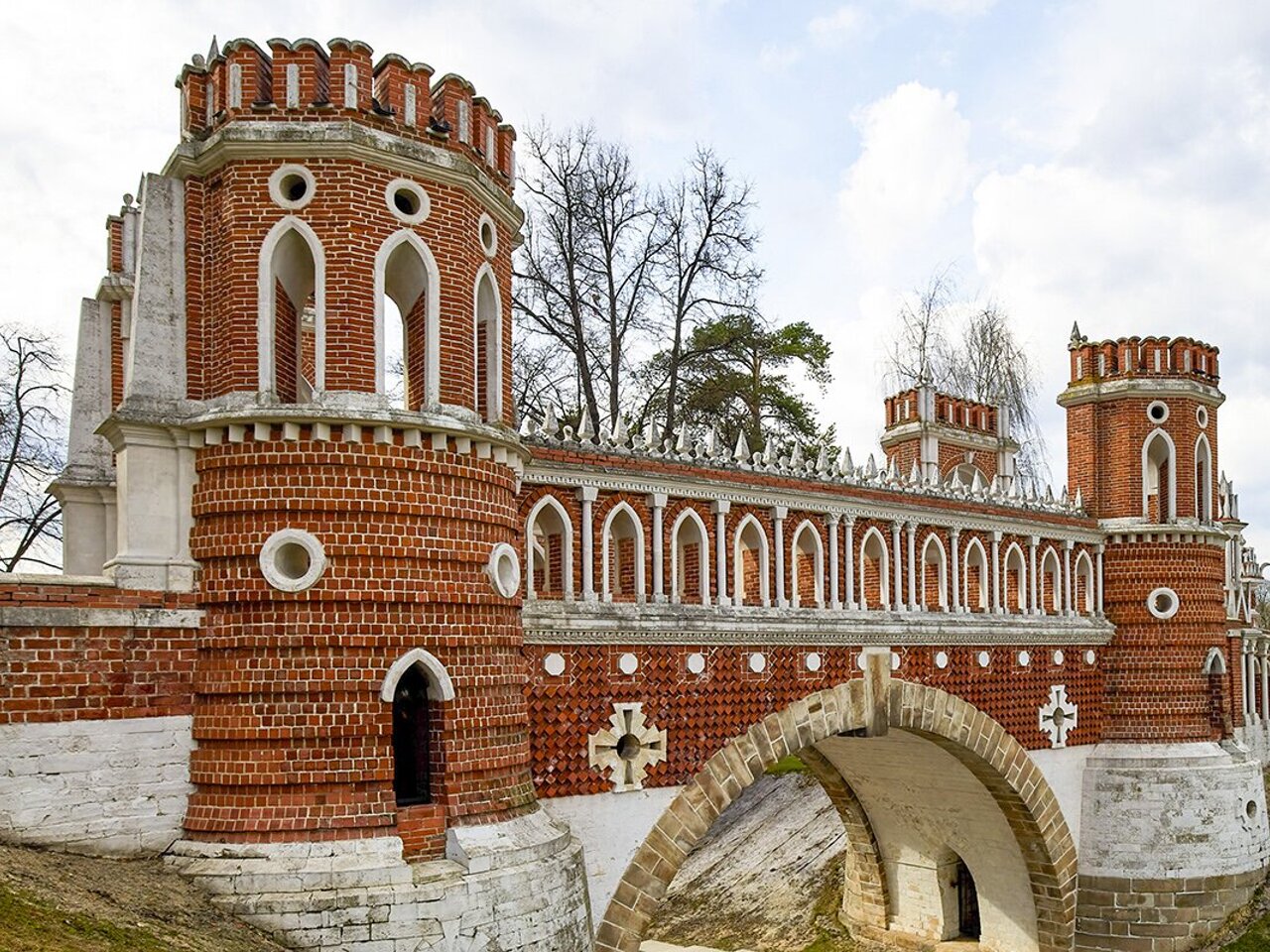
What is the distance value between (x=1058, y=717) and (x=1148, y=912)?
3.04m

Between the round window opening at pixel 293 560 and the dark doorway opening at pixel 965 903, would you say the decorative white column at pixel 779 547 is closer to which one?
the round window opening at pixel 293 560

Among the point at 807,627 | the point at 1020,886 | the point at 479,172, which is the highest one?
the point at 479,172

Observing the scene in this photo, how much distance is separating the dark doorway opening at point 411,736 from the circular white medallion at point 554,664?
2.03 m

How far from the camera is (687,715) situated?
1229cm

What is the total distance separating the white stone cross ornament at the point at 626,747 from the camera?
1144 centimetres

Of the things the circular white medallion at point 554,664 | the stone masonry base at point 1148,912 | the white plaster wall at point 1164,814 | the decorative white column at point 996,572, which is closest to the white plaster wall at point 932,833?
the stone masonry base at point 1148,912

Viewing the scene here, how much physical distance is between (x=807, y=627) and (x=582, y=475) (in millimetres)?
3670

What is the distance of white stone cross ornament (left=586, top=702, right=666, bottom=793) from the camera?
11.4m

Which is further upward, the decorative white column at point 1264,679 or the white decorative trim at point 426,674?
the white decorative trim at point 426,674

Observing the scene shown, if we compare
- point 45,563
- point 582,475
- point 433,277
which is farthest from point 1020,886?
point 45,563

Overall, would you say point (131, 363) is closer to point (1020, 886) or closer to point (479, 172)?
point (479, 172)

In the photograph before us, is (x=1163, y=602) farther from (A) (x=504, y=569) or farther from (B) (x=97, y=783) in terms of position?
(B) (x=97, y=783)

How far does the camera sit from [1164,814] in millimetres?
17234

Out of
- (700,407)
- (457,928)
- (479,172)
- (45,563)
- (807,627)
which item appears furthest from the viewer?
Answer: (700,407)
